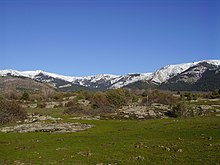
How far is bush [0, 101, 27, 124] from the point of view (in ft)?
234

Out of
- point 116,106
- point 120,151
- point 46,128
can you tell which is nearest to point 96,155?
point 120,151

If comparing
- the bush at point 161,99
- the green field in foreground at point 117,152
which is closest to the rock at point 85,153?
the green field in foreground at point 117,152

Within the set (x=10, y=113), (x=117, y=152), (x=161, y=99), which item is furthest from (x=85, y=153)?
(x=161, y=99)

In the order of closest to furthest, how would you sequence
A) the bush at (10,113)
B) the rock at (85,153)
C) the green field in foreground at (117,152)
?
1. the green field in foreground at (117,152)
2. the rock at (85,153)
3. the bush at (10,113)

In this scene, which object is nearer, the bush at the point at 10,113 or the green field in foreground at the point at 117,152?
the green field in foreground at the point at 117,152

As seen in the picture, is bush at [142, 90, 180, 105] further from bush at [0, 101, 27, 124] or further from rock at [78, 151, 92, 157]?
rock at [78, 151, 92, 157]

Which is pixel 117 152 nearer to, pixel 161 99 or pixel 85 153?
pixel 85 153

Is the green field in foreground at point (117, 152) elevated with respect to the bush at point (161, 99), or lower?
lower

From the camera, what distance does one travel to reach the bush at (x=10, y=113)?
71350mm

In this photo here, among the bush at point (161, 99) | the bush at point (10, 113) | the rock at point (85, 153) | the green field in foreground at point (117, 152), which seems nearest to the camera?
the green field in foreground at point (117, 152)

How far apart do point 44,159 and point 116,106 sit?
3591 inches

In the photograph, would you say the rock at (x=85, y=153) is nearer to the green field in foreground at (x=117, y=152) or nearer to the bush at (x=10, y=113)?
the green field in foreground at (x=117, y=152)

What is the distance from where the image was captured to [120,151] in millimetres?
31391

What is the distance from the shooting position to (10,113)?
247 feet
